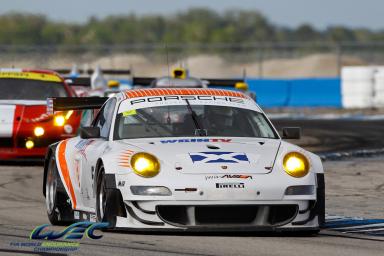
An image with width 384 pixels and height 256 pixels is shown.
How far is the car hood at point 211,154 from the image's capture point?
28.8 feet

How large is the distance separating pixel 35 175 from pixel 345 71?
2167 cm

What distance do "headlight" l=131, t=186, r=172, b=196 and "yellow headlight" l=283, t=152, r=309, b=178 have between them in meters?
0.92

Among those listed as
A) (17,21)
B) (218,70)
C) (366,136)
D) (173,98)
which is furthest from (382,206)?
(17,21)

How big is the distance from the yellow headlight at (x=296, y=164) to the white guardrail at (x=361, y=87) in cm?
2695

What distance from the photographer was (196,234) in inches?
350

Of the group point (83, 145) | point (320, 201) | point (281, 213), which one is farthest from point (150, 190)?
point (83, 145)

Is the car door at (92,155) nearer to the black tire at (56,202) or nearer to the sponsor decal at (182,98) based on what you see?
the sponsor decal at (182,98)

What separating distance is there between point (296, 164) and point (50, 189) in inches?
111

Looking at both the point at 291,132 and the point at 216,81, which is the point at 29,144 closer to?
the point at 216,81

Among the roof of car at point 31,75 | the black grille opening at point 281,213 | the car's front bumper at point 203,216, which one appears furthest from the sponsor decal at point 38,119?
the black grille opening at point 281,213

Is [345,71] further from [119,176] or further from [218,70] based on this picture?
[119,176]

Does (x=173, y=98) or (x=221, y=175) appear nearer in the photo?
(x=221, y=175)

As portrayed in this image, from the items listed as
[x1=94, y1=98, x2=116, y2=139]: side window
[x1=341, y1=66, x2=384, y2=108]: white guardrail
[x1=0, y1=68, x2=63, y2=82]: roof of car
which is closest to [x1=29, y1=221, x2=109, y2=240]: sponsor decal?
[x1=94, y1=98, x2=116, y2=139]: side window

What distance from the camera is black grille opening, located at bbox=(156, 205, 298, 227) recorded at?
863cm
